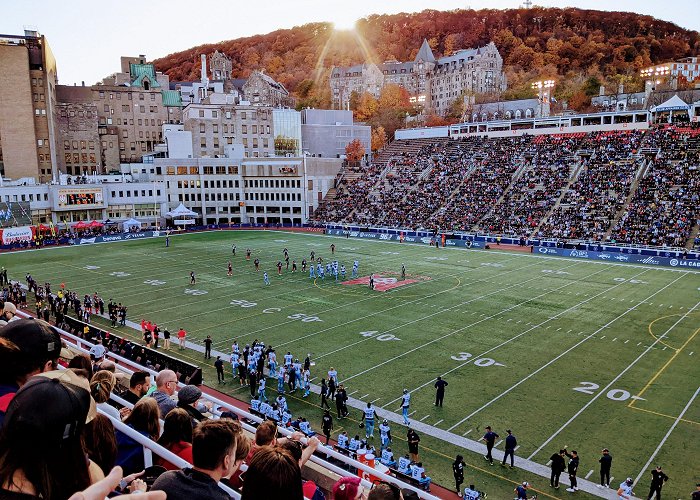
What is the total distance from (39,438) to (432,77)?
166948 mm

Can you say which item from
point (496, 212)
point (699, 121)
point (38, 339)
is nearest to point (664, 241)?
point (496, 212)

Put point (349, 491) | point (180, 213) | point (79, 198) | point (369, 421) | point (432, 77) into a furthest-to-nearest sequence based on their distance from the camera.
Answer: point (432, 77) → point (180, 213) → point (79, 198) → point (369, 421) → point (349, 491)

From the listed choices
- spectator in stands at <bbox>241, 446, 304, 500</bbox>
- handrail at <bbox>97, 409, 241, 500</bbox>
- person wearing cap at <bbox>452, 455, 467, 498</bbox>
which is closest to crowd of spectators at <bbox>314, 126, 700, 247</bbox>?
person wearing cap at <bbox>452, 455, 467, 498</bbox>

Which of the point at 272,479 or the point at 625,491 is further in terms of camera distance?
the point at 625,491

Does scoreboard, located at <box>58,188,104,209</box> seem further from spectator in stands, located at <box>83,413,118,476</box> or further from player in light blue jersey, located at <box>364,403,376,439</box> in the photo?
spectator in stands, located at <box>83,413,118,476</box>

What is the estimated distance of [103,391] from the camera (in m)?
5.87

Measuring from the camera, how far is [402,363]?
77.8 feet

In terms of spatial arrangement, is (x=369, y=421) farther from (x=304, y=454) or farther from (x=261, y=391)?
(x=304, y=454)

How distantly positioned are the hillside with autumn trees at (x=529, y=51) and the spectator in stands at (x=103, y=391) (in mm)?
118512

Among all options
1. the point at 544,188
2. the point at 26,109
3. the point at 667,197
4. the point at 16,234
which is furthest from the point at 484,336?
the point at 26,109

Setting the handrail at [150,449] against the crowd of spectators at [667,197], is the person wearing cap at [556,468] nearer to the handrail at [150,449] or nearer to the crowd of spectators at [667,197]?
the handrail at [150,449]

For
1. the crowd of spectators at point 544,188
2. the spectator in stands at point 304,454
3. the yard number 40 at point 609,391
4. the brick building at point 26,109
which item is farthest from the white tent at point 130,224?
the spectator in stands at point 304,454

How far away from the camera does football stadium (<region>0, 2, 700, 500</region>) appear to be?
4.77 metres

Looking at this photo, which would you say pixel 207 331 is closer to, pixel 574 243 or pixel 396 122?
pixel 574 243
